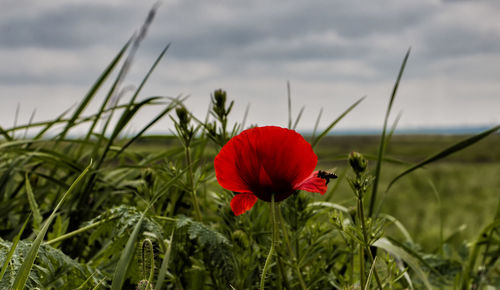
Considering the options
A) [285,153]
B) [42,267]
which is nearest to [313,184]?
[285,153]

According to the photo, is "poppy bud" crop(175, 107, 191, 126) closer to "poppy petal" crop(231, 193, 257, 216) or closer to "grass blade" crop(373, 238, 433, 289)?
"poppy petal" crop(231, 193, 257, 216)

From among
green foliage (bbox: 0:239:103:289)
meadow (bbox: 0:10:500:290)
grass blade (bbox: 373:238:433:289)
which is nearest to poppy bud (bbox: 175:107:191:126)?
meadow (bbox: 0:10:500:290)

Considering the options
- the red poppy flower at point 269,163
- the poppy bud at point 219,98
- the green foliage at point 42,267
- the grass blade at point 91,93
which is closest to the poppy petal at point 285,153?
the red poppy flower at point 269,163

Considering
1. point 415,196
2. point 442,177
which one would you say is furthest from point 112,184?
point 442,177

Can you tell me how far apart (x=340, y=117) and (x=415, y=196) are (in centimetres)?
1055

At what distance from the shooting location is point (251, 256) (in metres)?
1.01

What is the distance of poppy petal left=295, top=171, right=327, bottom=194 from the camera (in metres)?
0.72

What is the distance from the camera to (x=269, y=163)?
0.73 m

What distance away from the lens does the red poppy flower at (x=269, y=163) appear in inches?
28.4

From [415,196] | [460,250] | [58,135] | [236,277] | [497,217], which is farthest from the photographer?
[415,196]

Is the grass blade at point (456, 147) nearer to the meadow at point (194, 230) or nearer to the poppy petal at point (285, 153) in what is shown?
the meadow at point (194, 230)

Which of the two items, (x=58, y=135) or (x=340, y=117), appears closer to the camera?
→ (x=340, y=117)

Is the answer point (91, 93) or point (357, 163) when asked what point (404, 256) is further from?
point (91, 93)

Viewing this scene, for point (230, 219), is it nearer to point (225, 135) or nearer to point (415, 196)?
point (225, 135)
